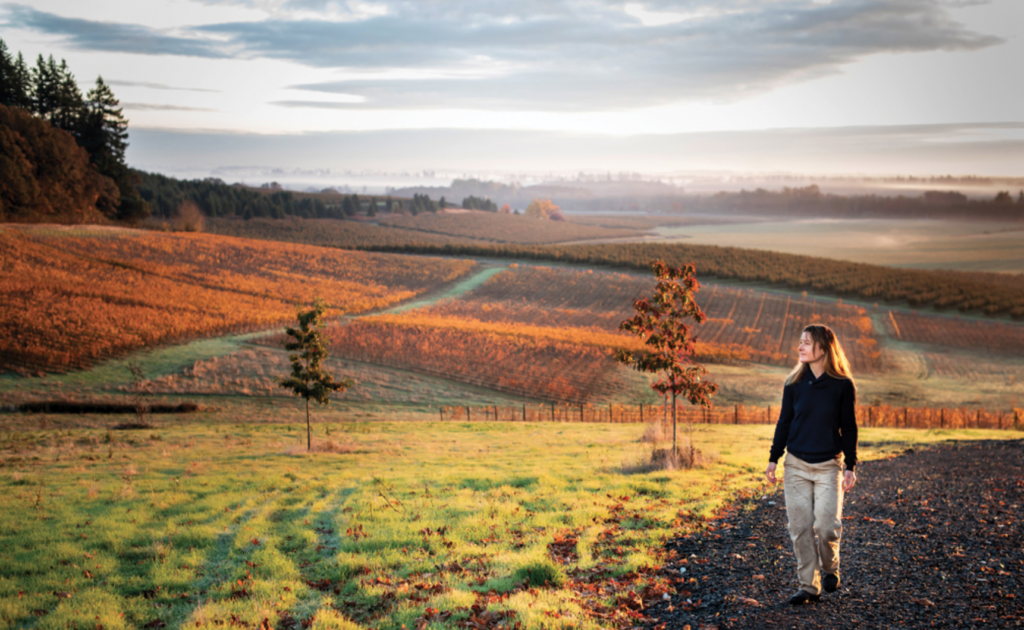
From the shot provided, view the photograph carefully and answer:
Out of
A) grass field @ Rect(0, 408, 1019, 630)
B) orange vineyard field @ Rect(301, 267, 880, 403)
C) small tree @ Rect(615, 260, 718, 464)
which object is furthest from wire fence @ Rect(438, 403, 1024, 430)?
grass field @ Rect(0, 408, 1019, 630)

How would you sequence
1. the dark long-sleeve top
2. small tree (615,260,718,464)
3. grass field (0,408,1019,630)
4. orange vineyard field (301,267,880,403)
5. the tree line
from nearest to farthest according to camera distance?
the dark long-sleeve top, grass field (0,408,1019,630), small tree (615,260,718,464), orange vineyard field (301,267,880,403), the tree line

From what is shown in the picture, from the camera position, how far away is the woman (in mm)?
7051

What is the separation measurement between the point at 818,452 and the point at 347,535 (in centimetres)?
822

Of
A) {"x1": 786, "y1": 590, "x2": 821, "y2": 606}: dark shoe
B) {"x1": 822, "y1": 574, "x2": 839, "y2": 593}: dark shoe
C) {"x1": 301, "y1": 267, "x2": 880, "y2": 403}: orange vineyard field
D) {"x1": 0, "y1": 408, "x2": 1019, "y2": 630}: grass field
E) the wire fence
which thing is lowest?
the wire fence

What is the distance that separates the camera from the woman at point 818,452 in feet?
23.1

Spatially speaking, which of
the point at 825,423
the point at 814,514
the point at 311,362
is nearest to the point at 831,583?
the point at 814,514

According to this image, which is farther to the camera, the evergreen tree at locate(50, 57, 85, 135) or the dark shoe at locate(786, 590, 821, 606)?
the evergreen tree at locate(50, 57, 85, 135)

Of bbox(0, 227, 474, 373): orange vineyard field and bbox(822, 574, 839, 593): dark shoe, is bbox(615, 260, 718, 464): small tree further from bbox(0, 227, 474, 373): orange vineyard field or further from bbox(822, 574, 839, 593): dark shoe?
bbox(0, 227, 474, 373): orange vineyard field

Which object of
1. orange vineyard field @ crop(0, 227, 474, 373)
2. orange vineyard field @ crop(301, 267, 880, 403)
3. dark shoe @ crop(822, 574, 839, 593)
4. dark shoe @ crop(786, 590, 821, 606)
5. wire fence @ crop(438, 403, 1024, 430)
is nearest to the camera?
dark shoe @ crop(786, 590, 821, 606)

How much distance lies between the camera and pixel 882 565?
842 centimetres

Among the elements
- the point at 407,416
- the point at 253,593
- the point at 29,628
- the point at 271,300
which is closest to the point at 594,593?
the point at 253,593

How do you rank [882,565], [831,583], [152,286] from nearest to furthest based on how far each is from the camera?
[831,583]
[882,565]
[152,286]

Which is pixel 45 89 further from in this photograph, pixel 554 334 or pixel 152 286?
pixel 554 334

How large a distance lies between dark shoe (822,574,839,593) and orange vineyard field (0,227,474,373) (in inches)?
1849
